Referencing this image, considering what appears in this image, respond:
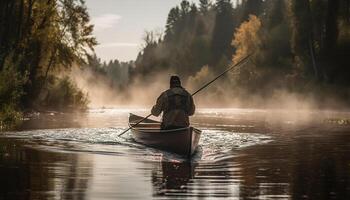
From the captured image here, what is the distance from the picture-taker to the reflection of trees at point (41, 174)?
36.3 feet

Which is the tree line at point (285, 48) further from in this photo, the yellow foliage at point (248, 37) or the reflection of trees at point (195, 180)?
the reflection of trees at point (195, 180)

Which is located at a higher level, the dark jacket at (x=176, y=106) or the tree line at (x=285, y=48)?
the tree line at (x=285, y=48)

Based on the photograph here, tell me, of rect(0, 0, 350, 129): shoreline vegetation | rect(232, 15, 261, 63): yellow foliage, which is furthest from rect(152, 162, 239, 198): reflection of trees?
rect(232, 15, 261, 63): yellow foliage

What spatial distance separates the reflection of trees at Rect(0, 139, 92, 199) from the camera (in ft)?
36.3

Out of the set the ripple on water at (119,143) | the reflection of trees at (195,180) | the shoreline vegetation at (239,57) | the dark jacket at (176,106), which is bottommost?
the reflection of trees at (195,180)

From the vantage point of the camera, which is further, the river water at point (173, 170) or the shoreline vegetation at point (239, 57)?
the shoreline vegetation at point (239, 57)

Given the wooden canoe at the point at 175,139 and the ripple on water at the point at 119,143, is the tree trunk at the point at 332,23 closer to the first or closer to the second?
the ripple on water at the point at 119,143

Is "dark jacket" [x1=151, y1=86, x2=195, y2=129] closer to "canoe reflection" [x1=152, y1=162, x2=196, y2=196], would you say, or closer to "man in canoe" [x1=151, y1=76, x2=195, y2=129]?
"man in canoe" [x1=151, y1=76, x2=195, y2=129]

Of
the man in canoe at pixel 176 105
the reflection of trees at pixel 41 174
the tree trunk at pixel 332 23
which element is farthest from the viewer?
the tree trunk at pixel 332 23

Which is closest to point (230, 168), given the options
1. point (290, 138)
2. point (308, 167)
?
point (308, 167)

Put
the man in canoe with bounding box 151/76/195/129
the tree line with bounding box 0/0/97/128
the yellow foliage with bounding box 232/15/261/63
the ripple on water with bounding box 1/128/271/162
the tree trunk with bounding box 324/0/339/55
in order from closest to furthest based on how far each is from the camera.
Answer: the ripple on water with bounding box 1/128/271/162 < the man in canoe with bounding box 151/76/195/129 < the tree line with bounding box 0/0/97/128 < the tree trunk with bounding box 324/0/339/55 < the yellow foliage with bounding box 232/15/261/63

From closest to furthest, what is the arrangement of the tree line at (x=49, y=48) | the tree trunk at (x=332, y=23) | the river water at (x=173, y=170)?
the river water at (x=173, y=170) → the tree line at (x=49, y=48) → the tree trunk at (x=332, y=23)

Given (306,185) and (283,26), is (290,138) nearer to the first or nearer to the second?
(306,185)

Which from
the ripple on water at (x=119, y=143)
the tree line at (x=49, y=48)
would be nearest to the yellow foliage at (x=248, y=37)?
the tree line at (x=49, y=48)
